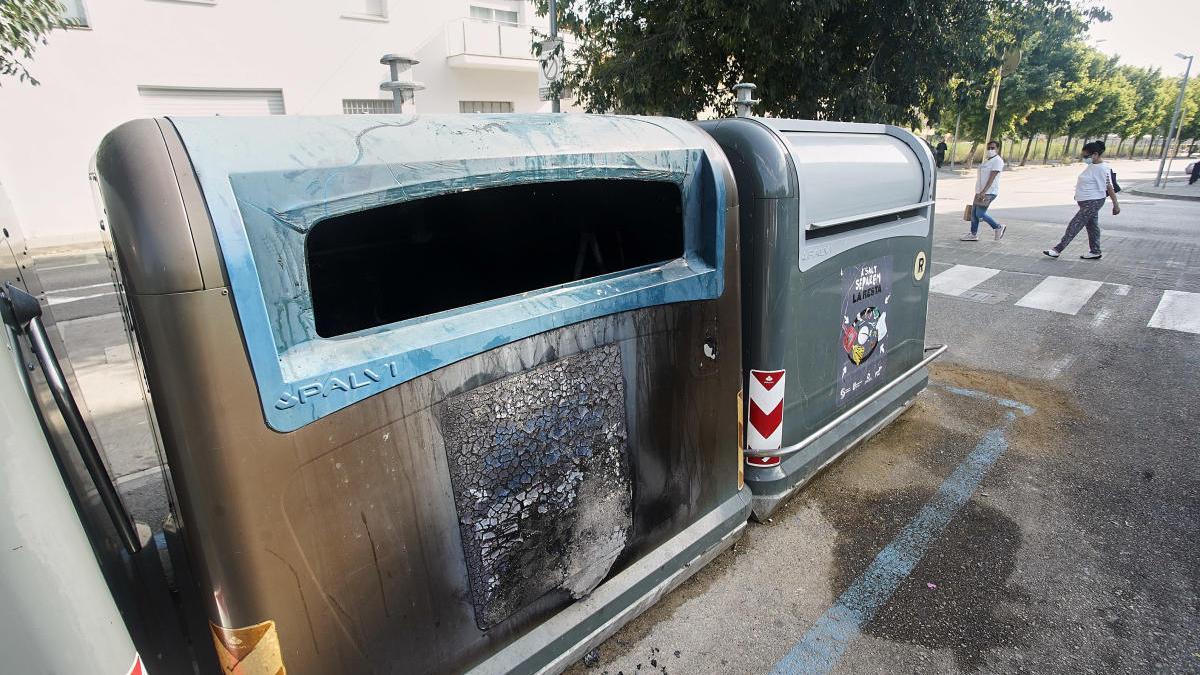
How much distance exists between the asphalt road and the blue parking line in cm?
1

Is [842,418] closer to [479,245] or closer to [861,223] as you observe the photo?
[861,223]

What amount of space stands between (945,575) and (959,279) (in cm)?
674

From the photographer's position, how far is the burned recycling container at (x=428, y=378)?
4.56 feet

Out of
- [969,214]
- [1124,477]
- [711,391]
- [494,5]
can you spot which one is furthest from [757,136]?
[494,5]

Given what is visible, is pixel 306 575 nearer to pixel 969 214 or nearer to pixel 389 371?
pixel 389 371

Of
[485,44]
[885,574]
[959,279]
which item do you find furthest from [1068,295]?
[485,44]

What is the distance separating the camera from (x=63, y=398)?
1676 millimetres

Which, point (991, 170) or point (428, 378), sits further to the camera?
point (991, 170)

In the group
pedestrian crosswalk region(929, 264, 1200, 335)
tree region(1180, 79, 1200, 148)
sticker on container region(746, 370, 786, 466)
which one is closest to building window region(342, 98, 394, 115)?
pedestrian crosswalk region(929, 264, 1200, 335)

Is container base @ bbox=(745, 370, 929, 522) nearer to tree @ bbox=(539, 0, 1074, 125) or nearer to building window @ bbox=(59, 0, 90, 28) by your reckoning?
tree @ bbox=(539, 0, 1074, 125)

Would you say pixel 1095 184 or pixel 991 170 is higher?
pixel 991 170

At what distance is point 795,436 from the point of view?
129 inches

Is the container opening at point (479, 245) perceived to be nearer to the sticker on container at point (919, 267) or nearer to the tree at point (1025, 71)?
the sticker on container at point (919, 267)

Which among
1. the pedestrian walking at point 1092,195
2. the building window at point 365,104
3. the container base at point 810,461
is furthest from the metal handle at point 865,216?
the building window at point 365,104
